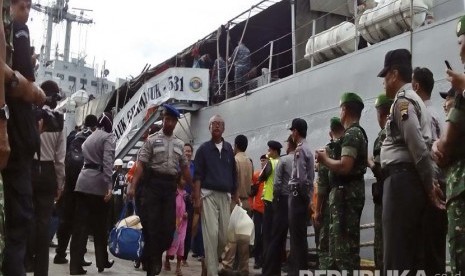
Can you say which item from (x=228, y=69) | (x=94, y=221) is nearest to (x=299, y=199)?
(x=94, y=221)

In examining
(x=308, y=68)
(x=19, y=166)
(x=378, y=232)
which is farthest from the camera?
(x=308, y=68)

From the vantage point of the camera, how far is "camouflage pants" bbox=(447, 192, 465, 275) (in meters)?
2.51

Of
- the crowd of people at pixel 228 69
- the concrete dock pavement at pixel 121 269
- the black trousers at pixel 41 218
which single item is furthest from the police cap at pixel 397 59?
the crowd of people at pixel 228 69

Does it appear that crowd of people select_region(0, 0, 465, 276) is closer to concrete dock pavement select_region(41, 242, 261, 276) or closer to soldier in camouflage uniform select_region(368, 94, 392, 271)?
soldier in camouflage uniform select_region(368, 94, 392, 271)

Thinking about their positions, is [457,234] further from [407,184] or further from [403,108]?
[403,108]

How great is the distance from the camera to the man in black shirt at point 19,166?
3.02 meters

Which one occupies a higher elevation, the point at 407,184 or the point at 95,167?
the point at 95,167

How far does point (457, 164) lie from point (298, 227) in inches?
144

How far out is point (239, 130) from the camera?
40.9ft

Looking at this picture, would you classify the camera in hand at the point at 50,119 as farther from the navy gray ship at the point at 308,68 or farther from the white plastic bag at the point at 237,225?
the navy gray ship at the point at 308,68

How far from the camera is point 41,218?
4.97 meters

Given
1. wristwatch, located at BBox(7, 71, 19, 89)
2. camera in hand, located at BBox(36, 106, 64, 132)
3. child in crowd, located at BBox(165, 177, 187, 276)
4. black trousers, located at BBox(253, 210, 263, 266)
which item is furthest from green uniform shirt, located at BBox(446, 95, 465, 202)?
black trousers, located at BBox(253, 210, 263, 266)

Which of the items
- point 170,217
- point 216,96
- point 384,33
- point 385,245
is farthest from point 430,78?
point 216,96

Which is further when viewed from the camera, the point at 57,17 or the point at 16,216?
the point at 57,17
